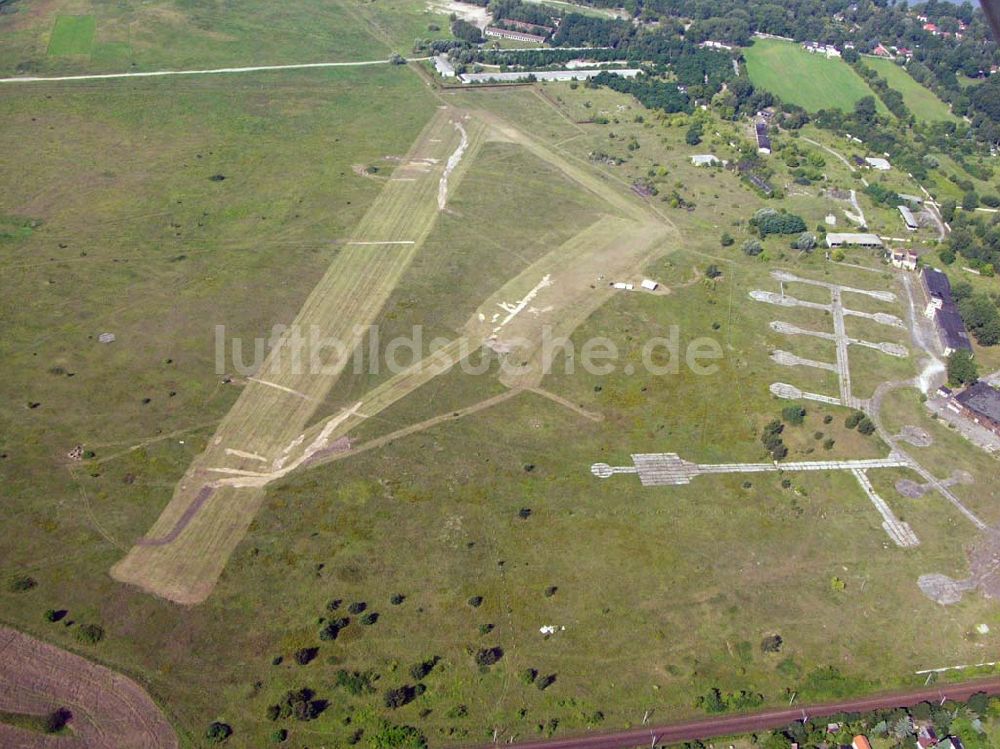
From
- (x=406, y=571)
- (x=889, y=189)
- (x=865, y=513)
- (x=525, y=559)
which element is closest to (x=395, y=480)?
(x=406, y=571)

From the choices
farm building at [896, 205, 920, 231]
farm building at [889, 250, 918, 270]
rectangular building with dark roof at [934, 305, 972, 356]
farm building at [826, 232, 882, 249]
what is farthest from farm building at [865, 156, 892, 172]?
rectangular building with dark roof at [934, 305, 972, 356]

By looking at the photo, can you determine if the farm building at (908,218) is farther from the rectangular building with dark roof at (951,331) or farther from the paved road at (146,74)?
the paved road at (146,74)

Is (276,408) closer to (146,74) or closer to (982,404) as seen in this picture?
(982,404)

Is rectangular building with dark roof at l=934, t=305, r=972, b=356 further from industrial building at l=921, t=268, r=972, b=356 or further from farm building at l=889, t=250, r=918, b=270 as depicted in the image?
farm building at l=889, t=250, r=918, b=270

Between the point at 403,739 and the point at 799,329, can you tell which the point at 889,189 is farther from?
the point at 403,739

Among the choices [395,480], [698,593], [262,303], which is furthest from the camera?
[262,303]

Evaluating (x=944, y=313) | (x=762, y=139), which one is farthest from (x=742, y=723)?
(x=762, y=139)

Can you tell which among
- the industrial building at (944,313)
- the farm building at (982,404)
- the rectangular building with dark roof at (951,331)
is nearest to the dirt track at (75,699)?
the farm building at (982,404)
